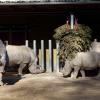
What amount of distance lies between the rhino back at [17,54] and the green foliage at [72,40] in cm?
126

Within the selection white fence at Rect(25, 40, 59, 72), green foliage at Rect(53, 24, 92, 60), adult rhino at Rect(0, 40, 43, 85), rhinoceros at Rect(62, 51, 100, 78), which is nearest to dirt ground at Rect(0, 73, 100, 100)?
rhinoceros at Rect(62, 51, 100, 78)

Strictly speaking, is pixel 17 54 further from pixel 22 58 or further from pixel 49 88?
pixel 49 88

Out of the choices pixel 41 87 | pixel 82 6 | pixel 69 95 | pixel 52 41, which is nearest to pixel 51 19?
pixel 52 41

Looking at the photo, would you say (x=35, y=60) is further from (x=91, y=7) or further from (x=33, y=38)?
(x=91, y=7)

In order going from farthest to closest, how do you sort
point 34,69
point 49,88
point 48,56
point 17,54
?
point 48,56, point 34,69, point 17,54, point 49,88

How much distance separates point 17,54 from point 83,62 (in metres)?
2.41

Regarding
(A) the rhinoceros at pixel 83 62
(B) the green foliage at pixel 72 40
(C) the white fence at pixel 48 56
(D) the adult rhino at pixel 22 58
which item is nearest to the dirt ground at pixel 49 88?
(A) the rhinoceros at pixel 83 62

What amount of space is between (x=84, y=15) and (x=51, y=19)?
132 centimetres

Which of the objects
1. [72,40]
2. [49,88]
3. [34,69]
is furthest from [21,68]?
[49,88]

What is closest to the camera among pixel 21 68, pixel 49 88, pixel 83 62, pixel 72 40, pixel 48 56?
pixel 49 88

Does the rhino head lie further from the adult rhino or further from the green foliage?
the green foliage

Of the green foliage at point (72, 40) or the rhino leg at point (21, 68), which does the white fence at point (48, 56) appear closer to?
the green foliage at point (72, 40)

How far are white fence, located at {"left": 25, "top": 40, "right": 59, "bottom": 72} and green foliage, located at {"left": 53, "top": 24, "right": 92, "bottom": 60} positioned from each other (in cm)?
77

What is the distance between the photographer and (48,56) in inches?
680
